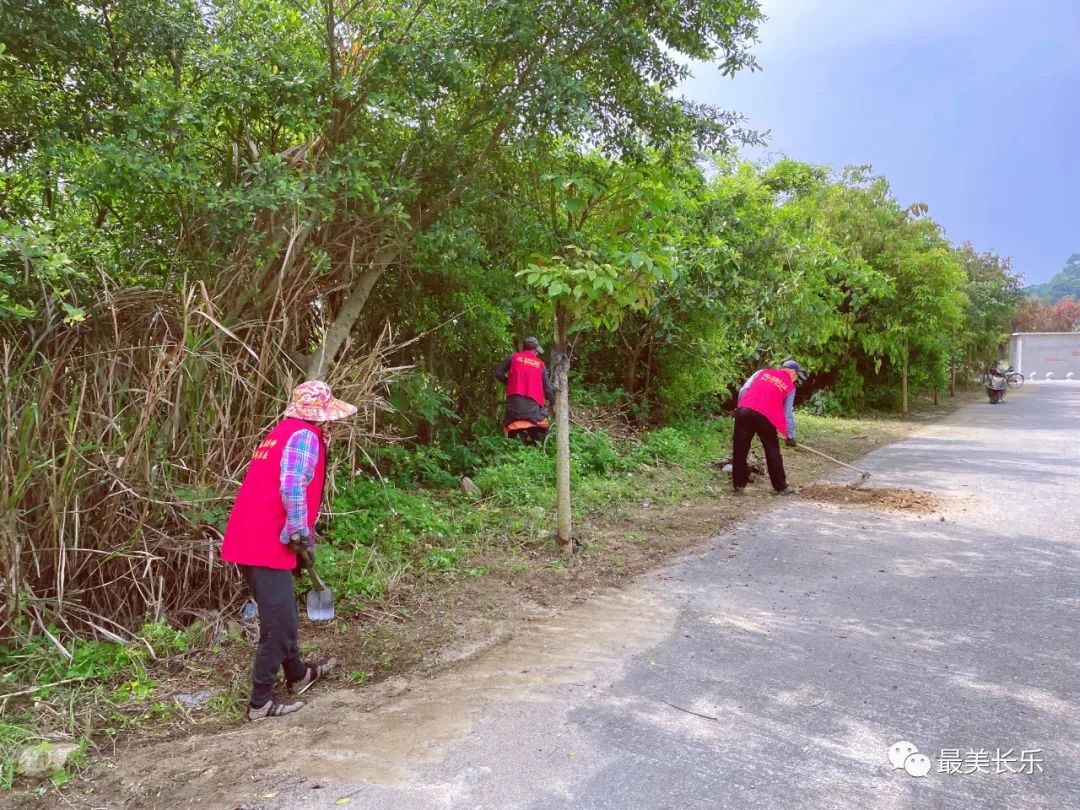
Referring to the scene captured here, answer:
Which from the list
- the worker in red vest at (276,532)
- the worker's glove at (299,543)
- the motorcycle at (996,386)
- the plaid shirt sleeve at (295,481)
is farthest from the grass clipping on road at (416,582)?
the motorcycle at (996,386)

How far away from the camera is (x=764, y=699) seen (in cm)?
359

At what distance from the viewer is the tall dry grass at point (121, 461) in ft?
13.3

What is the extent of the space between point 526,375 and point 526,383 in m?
0.10

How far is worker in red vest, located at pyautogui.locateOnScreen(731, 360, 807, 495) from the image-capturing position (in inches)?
334

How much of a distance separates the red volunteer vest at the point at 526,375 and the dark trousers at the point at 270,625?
5.14m

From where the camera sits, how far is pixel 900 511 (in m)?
7.64

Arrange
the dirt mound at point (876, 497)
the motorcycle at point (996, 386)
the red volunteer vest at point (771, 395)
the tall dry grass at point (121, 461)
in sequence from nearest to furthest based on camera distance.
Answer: the tall dry grass at point (121, 461)
the dirt mound at point (876, 497)
the red volunteer vest at point (771, 395)
the motorcycle at point (996, 386)

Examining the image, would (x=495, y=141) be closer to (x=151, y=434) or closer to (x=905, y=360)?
(x=151, y=434)

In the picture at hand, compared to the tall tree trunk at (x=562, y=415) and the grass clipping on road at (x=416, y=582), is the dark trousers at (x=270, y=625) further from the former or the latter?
the tall tree trunk at (x=562, y=415)

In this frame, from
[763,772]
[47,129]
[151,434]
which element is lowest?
[763,772]

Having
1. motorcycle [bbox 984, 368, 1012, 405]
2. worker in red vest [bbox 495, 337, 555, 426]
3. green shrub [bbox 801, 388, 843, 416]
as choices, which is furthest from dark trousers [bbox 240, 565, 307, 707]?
motorcycle [bbox 984, 368, 1012, 405]

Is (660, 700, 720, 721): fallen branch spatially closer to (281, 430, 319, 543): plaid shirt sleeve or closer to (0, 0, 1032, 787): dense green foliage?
(281, 430, 319, 543): plaid shirt sleeve

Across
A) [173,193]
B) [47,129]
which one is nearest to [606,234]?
[173,193]

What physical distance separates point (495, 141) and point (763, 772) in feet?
16.1
